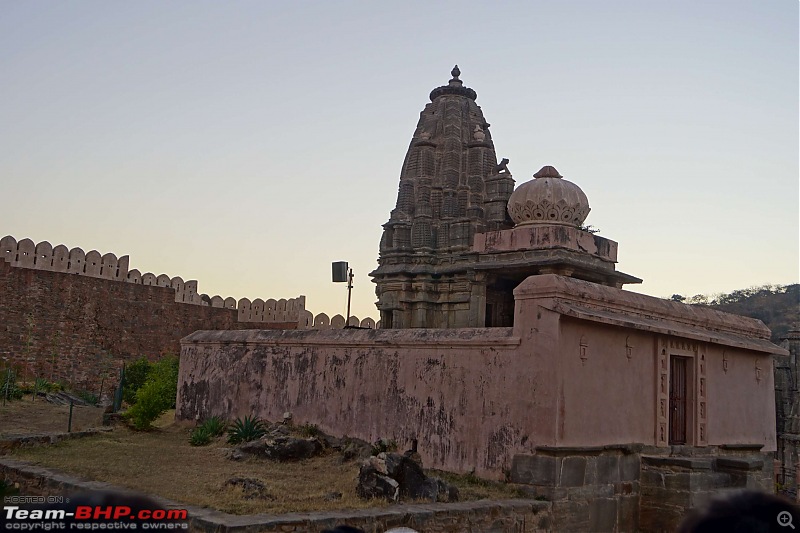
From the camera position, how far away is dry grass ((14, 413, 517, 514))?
8031 millimetres

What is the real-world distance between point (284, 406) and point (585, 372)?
216 inches

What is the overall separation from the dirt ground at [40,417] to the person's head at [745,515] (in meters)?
12.8

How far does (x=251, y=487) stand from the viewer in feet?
27.7

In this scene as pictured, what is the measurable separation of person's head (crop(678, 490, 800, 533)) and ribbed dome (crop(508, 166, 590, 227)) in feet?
37.9

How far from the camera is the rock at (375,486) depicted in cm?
855

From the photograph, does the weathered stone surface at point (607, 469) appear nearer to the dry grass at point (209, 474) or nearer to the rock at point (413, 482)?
the dry grass at point (209, 474)


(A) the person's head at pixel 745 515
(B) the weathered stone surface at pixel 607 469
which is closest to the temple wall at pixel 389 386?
(B) the weathered stone surface at pixel 607 469

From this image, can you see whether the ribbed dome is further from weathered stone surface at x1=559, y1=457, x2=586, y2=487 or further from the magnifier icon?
the magnifier icon

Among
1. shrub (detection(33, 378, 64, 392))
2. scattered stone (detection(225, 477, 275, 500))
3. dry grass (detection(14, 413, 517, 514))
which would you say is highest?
shrub (detection(33, 378, 64, 392))

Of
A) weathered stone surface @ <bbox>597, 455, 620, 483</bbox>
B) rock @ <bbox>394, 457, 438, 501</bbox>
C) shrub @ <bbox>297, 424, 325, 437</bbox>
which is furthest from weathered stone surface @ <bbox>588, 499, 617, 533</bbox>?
shrub @ <bbox>297, 424, 325, 437</bbox>

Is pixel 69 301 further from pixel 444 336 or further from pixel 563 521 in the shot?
pixel 563 521

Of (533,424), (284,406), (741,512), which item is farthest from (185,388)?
(741,512)

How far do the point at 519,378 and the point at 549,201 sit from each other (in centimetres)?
437

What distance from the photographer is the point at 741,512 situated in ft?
5.77
